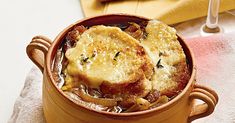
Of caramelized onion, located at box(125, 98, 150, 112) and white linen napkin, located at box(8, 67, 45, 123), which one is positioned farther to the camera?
white linen napkin, located at box(8, 67, 45, 123)

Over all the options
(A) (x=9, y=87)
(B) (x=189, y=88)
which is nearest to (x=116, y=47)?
(B) (x=189, y=88)

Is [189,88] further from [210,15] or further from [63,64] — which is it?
[210,15]

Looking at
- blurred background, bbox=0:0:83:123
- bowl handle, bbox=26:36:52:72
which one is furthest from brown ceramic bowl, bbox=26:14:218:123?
blurred background, bbox=0:0:83:123

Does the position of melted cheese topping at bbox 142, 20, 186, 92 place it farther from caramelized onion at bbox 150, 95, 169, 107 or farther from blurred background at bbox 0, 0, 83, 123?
blurred background at bbox 0, 0, 83, 123

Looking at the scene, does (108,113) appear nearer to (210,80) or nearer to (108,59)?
(108,59)

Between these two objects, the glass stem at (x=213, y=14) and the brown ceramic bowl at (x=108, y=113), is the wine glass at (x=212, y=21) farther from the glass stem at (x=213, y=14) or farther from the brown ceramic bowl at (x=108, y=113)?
Answer: the brown ceramic bowl at (x=108, y=113)

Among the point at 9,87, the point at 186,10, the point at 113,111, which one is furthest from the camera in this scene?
the point at 186,10
